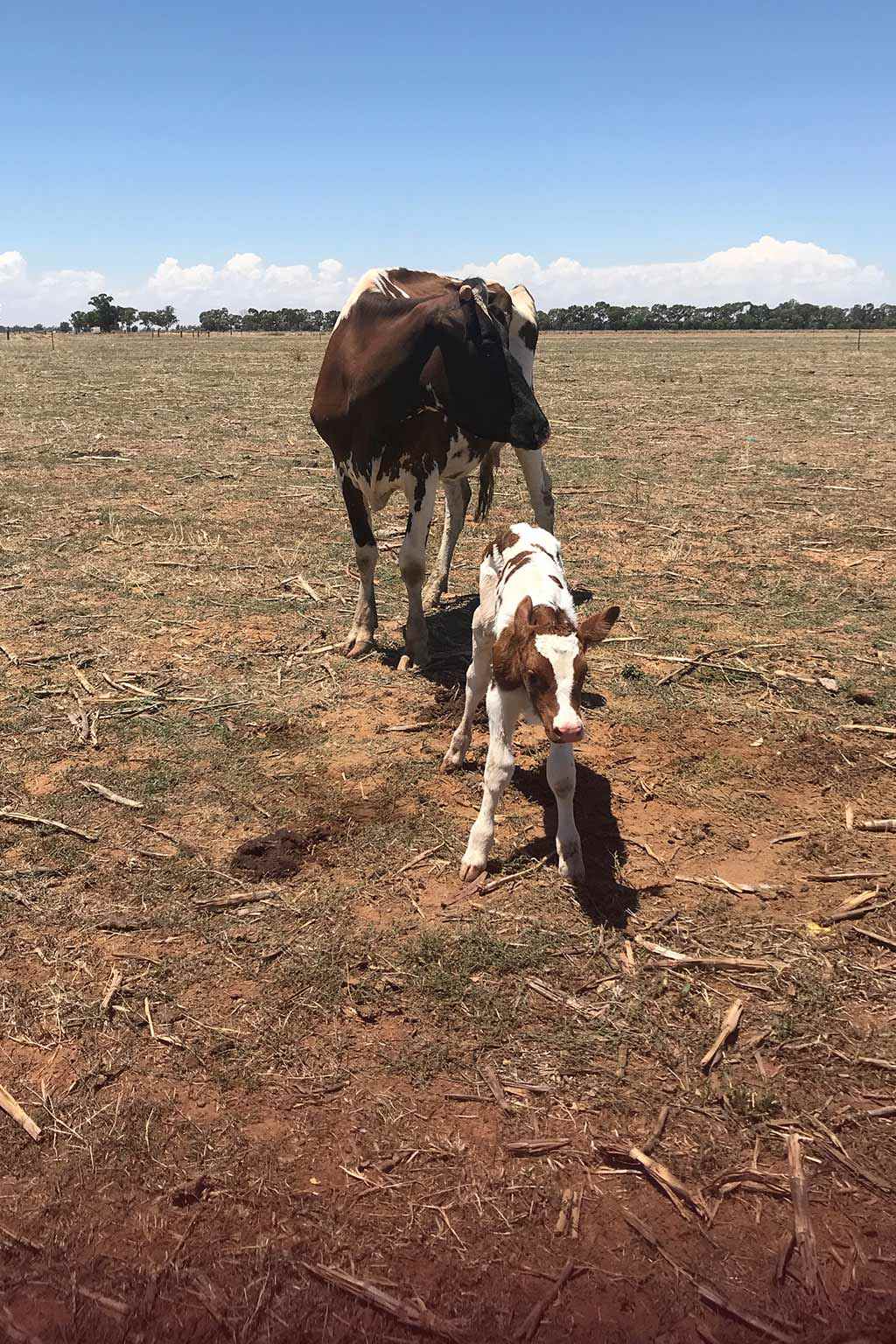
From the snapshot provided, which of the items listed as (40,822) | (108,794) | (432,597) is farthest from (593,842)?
(432,597)

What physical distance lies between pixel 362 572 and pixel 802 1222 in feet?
20.3

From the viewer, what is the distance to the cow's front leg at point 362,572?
26.8ft

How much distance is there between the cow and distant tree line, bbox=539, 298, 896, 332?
4235 inches

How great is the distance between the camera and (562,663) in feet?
14.6

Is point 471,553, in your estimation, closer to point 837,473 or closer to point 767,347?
point 837,473

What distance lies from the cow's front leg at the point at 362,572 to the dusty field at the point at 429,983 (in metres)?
0.28

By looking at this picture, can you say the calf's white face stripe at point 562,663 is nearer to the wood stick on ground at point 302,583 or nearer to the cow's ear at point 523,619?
the cow's ear at point 523,619

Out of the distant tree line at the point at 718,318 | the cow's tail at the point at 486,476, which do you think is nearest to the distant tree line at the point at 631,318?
the distant tree line at the point at 718,318

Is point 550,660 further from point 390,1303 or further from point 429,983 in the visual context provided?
point 390,1303

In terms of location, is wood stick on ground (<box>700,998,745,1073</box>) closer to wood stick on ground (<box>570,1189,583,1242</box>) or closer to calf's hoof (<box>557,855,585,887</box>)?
wood stick on ground (<box>570,1189,583,1242</box>)

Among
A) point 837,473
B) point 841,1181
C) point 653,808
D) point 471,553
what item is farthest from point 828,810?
point 837,473

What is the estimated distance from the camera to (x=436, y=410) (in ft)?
24.6

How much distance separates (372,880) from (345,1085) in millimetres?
1425

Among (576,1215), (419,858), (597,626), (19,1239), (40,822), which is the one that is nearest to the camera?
(19,1239)
